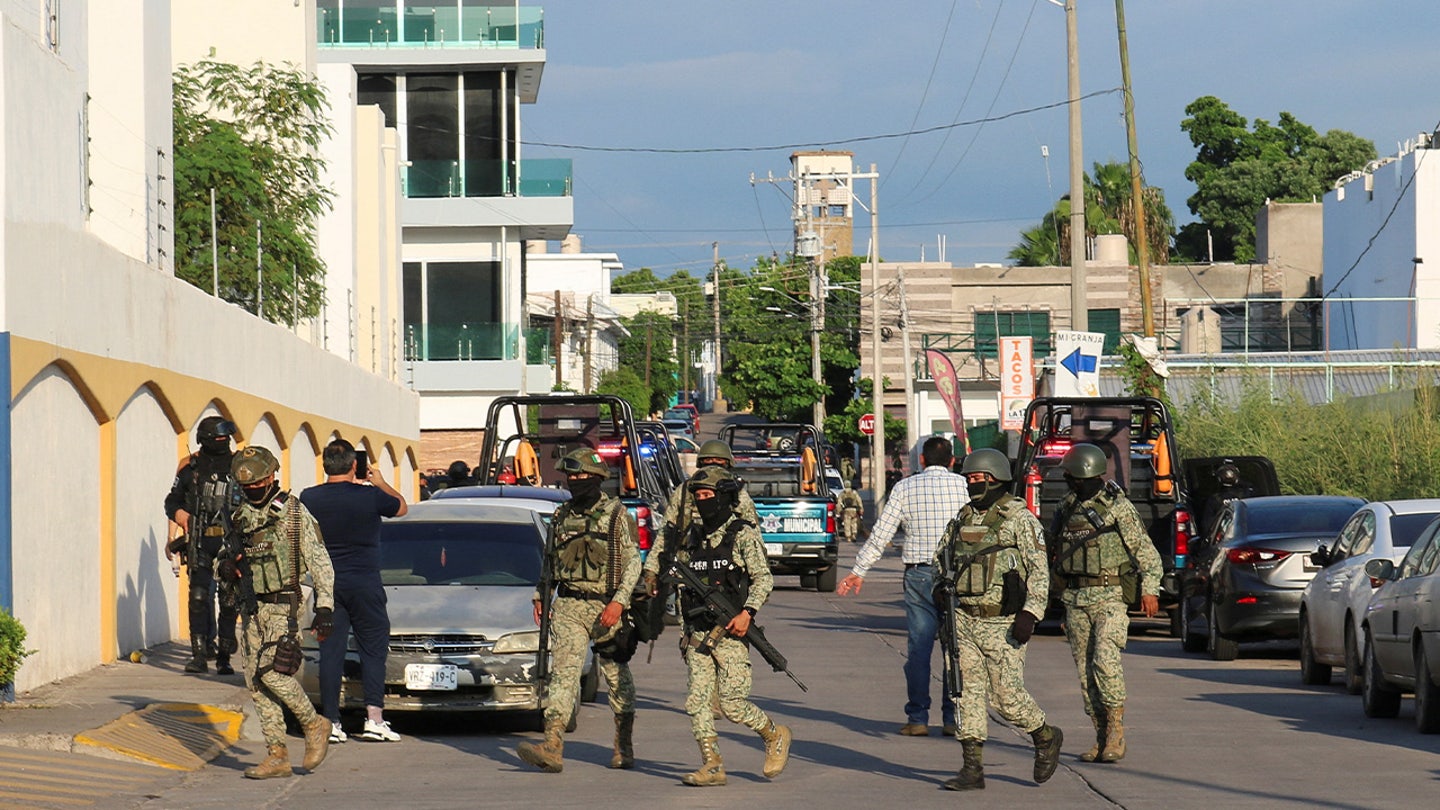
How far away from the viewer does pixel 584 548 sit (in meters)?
11.2

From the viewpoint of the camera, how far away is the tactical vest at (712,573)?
35.6 feet

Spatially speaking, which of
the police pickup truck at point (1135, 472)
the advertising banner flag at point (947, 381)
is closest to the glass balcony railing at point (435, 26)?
the advertising banner flag at point (947, 381)

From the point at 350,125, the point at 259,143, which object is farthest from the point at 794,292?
the point at 259,143

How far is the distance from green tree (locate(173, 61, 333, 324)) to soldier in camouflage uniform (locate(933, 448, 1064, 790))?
667 inches

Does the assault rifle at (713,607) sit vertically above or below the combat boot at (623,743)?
above

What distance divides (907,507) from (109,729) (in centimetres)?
519

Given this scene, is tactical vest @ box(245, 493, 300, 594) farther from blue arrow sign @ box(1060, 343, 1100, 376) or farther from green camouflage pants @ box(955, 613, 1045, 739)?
blue arrow sign @ box(1060, 343, 1100, 376)

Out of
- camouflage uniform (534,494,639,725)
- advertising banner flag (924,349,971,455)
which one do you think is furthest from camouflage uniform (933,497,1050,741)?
advertising banner flag (924,349,971,455)

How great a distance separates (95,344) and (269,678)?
6.16 meters

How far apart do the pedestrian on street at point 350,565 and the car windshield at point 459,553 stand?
165 centimetres

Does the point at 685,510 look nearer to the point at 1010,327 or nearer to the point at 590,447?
the point at 590,447

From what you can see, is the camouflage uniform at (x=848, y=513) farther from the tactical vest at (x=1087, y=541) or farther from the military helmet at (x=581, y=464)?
the military helmet at (x=581, y=464)

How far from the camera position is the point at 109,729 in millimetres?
12016

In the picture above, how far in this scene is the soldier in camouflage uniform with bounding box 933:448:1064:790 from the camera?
10.8 m
